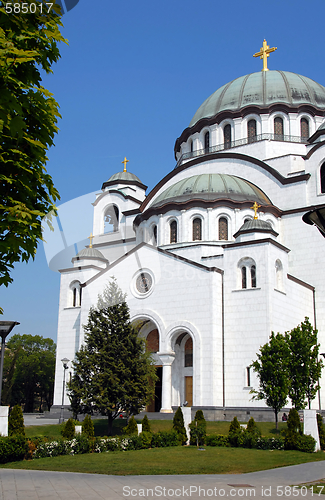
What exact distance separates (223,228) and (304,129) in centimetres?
1146

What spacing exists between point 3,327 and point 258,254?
48.8 ft

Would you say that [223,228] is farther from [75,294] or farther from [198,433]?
[198,433]

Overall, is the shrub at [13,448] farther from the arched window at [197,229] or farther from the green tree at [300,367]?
the arched window at [197,229]

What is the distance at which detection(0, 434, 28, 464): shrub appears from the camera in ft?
43.9

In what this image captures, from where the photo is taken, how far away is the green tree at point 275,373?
20.3 m

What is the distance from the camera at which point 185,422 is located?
63.5 ft

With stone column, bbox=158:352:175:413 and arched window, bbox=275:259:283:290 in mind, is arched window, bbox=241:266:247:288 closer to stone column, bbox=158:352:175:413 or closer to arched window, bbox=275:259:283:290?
arched window, bbox=275:259:283:290

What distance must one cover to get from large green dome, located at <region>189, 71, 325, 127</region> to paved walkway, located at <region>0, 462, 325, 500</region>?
29789 millimetres

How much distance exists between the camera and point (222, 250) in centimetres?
2917

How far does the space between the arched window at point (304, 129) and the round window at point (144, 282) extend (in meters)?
15.7

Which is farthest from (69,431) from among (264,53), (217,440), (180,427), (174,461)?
(264,53)

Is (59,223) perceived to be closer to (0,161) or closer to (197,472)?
(0,161)

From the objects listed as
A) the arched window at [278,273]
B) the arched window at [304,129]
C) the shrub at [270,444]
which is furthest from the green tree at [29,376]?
the shrub at [270,444]

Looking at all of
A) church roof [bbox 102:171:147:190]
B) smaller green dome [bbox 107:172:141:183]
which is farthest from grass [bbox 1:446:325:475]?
smaller green dome [bbox 107:172:141:183]
